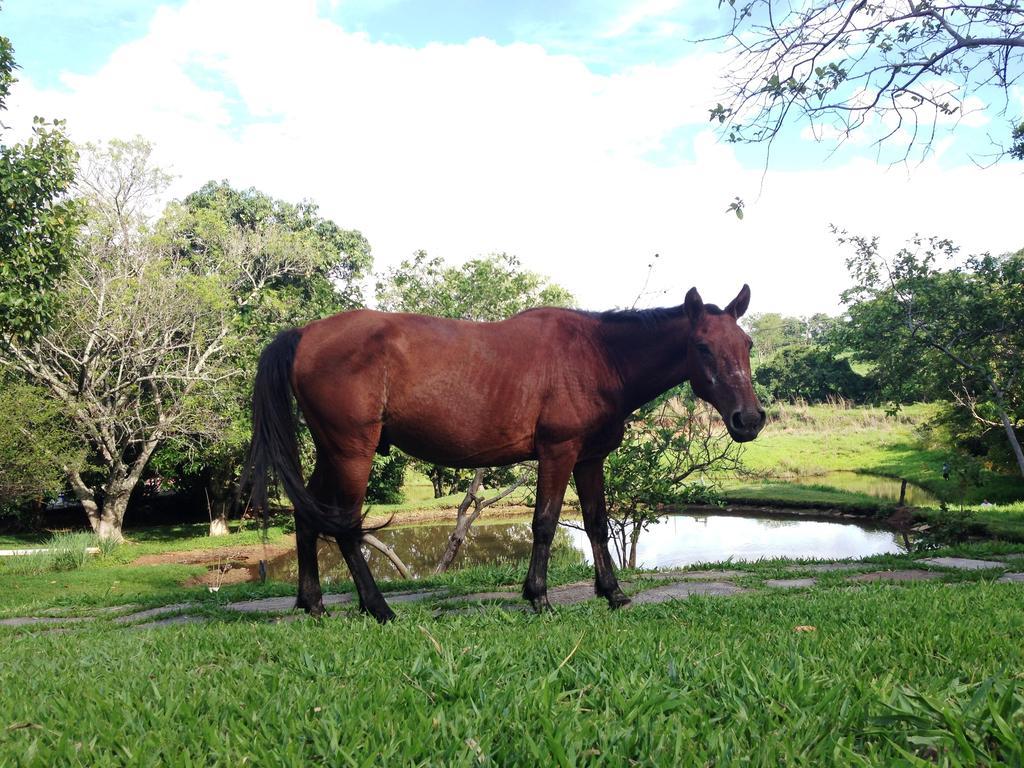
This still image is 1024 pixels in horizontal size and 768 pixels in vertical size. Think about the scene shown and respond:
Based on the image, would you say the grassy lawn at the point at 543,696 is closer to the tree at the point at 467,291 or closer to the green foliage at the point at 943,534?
the green foliage at the point at 943,534

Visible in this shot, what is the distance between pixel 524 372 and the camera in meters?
5.34

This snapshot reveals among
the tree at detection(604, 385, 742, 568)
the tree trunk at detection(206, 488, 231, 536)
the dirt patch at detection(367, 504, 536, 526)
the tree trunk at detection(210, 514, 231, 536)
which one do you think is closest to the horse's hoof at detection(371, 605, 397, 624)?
the tree at detection(604, 385, 742, 568)

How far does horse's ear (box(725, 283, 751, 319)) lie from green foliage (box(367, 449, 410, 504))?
22.8 m

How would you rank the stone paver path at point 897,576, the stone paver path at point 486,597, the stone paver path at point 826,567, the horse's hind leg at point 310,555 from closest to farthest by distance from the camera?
the horse's hind leg at point 310,555 → the stone paver path at point 486,597 → the stone paver path at point 897,576 → the stone paver path at point 826,567

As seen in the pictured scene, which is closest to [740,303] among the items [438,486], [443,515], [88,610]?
[88,610]

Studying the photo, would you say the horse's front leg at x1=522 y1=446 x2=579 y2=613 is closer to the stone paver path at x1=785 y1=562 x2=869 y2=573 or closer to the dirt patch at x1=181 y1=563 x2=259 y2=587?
the stone paver path at x1=785 y1=562 x2=869 y2=573

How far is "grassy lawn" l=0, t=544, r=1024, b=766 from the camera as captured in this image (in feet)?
6.07

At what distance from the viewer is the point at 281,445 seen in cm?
510

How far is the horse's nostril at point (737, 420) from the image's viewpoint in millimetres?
5152

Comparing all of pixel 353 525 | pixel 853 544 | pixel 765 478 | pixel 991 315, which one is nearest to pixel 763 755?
pixel 353 525

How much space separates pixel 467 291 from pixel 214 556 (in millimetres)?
11852

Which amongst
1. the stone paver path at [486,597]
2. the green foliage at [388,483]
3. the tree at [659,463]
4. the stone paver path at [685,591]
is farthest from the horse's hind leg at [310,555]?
the green foliage at [388,483]

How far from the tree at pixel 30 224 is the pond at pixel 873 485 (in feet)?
75.0

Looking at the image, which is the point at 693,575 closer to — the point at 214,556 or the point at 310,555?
the point at 310,555
